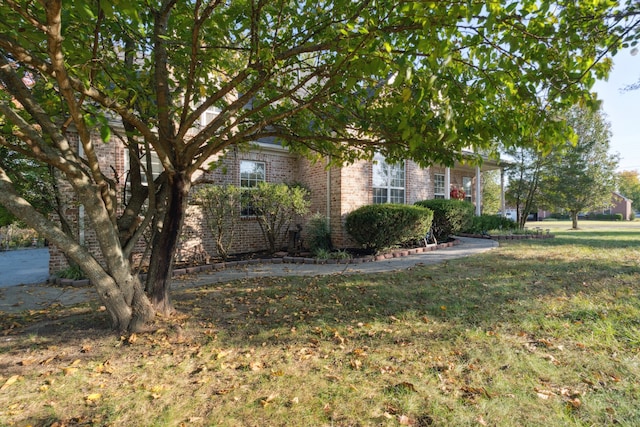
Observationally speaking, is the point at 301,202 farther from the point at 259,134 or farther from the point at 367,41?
the point at 367,41

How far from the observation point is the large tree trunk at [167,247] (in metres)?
4.20

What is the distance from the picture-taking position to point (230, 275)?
7266mm

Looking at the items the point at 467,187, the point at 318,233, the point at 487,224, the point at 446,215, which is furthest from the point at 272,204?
the point at 467,187

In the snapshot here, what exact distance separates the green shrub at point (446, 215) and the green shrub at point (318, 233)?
13.6 feet

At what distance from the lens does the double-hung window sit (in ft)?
33.6

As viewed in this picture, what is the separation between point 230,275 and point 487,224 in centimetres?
1251

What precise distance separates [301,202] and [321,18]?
18.2ft

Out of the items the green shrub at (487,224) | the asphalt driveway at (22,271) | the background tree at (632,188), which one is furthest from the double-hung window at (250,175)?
the background tree at (632,188)

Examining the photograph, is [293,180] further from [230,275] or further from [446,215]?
[446,215]

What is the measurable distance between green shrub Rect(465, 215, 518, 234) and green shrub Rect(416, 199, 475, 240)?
1.63 meters

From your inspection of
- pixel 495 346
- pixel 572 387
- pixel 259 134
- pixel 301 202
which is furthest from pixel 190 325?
pixel 301 202

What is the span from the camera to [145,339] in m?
3.55

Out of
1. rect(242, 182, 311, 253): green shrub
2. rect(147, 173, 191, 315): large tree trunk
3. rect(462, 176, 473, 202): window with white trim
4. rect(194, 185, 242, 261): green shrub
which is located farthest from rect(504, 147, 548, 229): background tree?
rect(147, 173, 191, 315): large tree trunk

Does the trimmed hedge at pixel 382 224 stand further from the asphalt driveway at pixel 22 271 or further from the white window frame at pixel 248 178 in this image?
the asphalt driveway at pixel 22 271
